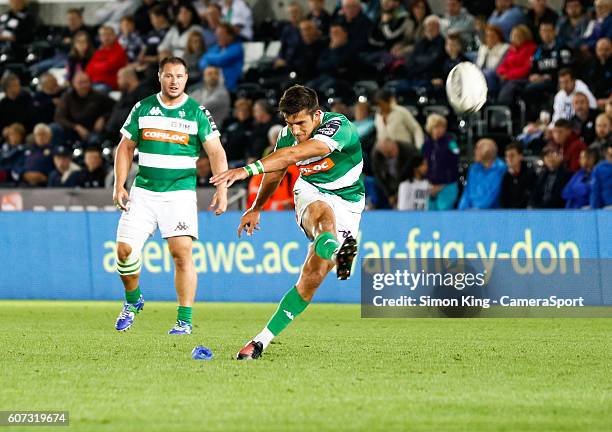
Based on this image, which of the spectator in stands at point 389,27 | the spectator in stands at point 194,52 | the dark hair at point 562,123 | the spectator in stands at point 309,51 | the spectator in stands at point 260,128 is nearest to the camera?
the dark hair at point 562,123

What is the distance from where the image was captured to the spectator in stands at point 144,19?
24.1 meters

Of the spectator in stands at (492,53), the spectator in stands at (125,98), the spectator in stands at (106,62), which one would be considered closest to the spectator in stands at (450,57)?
the spectator in stands at (492,53)

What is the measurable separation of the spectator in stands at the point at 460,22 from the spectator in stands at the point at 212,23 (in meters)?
4.16

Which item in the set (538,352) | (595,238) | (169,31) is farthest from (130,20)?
(538,352)

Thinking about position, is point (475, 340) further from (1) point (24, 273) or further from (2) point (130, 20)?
(2) point (130, 20)

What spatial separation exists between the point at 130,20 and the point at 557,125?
9.75 m

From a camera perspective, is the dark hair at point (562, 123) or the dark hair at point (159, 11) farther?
the dark hair at point (159, 11)

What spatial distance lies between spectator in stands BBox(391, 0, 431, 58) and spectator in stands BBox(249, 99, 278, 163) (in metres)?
2.39

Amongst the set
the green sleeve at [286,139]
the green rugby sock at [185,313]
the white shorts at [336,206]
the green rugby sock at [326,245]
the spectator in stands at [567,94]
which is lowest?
the green rugby sock at [185,313]

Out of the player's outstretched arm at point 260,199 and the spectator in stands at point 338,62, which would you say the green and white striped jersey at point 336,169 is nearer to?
the player's outstretched arm at point 260,199

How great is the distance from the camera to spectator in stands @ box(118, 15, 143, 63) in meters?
23.6

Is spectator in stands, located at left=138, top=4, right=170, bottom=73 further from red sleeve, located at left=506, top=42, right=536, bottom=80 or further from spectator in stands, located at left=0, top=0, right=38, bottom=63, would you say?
red sleeve, located at left=506, top=42, right=536, bottom=80

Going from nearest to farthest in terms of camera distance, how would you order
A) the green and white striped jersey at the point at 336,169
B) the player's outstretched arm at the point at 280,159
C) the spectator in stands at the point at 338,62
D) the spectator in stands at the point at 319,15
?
1. the player's outstretched arm at the point at 280,159
2. the green and white striped jersey at the point at 336,169
3. the spectator in stands at the point at 338,62
4. the spectator in stands at the point at 319,15

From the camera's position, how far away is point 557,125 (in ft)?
56.0
